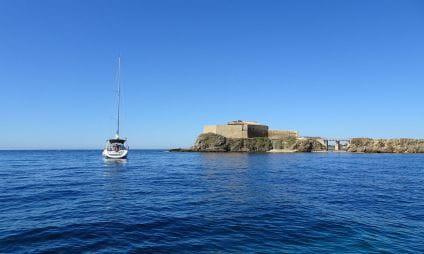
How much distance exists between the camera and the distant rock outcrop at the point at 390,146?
5591 inches

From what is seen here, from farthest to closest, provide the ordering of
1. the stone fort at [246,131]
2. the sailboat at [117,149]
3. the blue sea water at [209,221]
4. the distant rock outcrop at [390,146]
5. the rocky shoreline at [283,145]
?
the stone fort at [246,131] < the rocky shoreline at [283,145] < the distant rock outcrop at [390,146] < the sailboat at [117,149] < the blue sea water at [209,221]

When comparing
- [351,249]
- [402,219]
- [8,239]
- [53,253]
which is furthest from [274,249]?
[8,239]

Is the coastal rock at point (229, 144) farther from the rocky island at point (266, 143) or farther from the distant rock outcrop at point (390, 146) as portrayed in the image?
the distant rock outcrop at point (390, 146)

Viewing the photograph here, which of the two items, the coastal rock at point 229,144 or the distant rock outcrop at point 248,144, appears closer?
the coastal rock at point 229,144

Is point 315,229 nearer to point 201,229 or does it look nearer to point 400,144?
point 201,229

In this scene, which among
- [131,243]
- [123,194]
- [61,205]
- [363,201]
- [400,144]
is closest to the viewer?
[131,243]

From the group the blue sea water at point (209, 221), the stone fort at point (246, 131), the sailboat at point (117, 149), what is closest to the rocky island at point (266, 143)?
the stone fort at point (246, 131)

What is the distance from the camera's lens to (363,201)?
22.1m

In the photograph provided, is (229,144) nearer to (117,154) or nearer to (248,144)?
(248,144)

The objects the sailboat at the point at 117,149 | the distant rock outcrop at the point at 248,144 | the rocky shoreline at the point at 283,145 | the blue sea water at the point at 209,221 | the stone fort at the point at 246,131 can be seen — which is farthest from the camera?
the stone fort at the point at 246,131

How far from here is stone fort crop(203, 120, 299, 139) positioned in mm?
147875

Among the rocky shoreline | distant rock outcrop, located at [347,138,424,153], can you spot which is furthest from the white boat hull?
distant rock outcrop, located at [347,138,424,153]

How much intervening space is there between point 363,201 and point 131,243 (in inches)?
651

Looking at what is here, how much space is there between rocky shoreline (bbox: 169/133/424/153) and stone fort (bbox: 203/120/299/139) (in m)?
3.40
